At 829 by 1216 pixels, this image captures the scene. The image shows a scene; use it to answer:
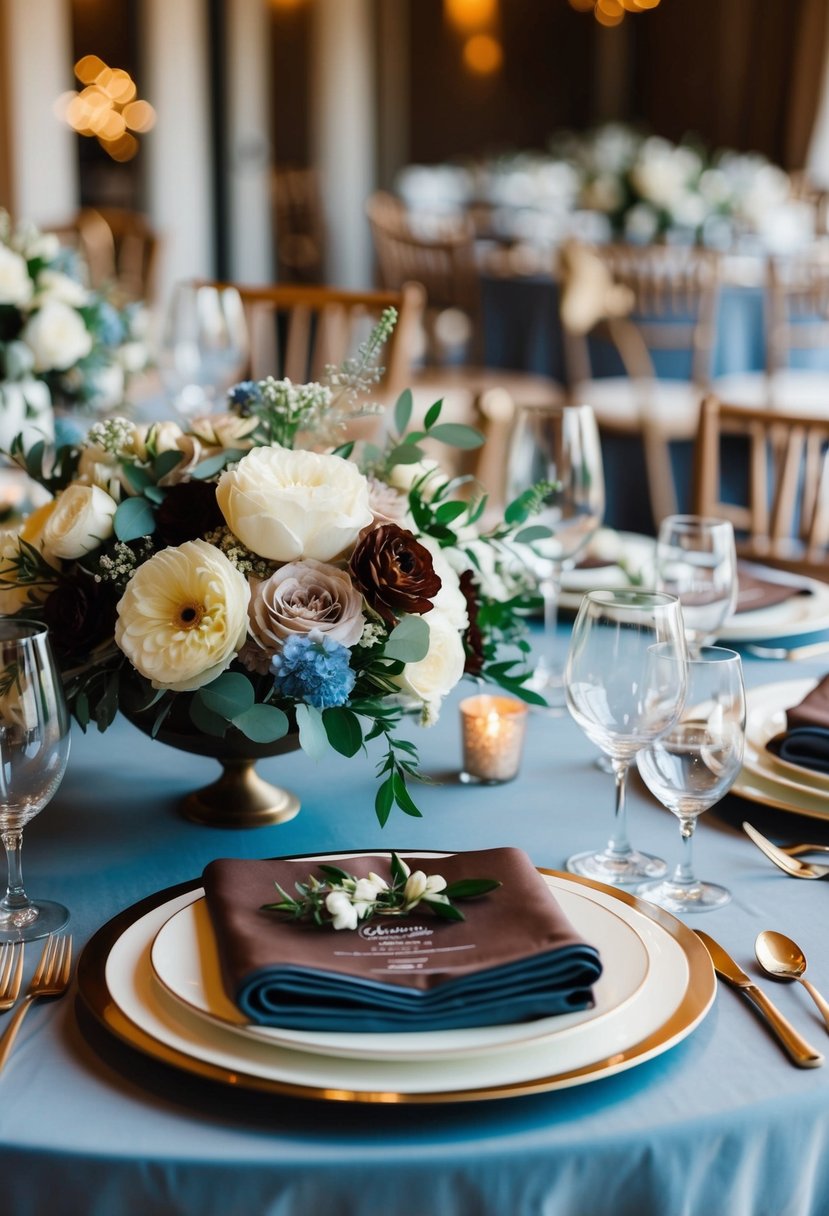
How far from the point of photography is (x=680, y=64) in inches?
392

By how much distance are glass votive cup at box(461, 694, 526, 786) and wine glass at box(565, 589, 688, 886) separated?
16 cm

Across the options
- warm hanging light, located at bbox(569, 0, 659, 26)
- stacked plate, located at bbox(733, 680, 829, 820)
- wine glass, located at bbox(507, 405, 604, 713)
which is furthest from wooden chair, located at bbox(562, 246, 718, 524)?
warm hanging light, located at bbox(569, 0, 659, 26)

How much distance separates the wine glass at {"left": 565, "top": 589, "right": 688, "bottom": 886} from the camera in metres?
0.91

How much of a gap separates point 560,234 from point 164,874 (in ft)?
17.3

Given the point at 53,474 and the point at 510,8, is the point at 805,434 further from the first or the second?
the point at 510,8

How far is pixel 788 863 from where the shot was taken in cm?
98

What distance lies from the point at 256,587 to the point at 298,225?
8714mm

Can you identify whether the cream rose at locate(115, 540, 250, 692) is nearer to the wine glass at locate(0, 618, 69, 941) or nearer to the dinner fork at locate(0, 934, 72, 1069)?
the wine glass at locate(0, 618, 69, 941)

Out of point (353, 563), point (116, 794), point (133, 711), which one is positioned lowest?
point (116, 794)

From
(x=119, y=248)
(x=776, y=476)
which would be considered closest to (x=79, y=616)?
(x=776, y=476)

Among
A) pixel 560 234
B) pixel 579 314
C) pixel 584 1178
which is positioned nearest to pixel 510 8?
pixel 560 234

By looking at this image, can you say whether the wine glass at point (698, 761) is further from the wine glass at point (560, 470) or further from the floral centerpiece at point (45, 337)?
the floral centerpiece at point (45, 337)

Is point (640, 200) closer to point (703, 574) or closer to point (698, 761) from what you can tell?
point (703, 574)

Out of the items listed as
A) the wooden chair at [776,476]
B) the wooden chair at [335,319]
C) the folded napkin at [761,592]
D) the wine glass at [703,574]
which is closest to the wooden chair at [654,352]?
the wooden chair at [335,319]
